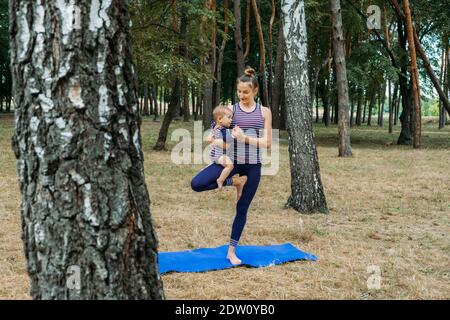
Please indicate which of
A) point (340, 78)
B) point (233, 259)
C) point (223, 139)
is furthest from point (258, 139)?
point (340, 78)

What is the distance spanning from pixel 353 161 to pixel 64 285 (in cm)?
1442

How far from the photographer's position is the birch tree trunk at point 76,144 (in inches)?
94.4

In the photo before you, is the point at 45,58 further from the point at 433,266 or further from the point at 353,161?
the point at 353,161

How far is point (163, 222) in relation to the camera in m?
7.47

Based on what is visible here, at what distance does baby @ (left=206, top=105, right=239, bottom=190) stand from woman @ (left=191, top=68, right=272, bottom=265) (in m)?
0.06

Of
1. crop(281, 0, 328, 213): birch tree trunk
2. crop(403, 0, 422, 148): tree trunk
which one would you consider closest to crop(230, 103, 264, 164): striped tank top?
crop(281, 0, 328, 213): birch tree trunk

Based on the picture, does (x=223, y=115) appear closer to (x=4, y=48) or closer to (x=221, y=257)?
(x=221, y=257)

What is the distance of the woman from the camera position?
5332 millimetres

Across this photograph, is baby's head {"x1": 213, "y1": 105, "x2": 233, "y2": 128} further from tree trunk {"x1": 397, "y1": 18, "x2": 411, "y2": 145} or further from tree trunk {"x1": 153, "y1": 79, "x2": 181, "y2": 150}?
tree trunk {"x1": 397, "y1": 18, "x2": 411, "y2": 145}

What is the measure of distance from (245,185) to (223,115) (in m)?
0.76

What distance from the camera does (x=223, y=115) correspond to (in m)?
5.30

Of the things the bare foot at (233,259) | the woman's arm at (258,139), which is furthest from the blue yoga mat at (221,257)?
the woman's arm at (258,139)
